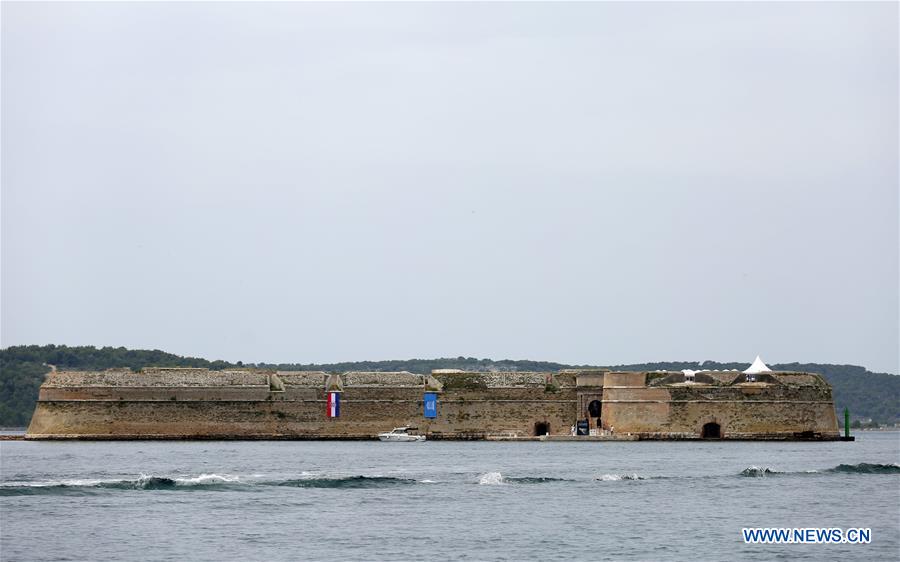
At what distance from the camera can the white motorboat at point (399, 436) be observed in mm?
63219

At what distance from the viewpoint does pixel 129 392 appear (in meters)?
64.8

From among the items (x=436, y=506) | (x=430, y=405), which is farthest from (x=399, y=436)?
(x=436, y=506)

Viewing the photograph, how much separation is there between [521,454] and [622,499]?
56.2 ft

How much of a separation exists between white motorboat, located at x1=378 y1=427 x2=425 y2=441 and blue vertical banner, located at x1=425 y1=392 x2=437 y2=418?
3.39ft

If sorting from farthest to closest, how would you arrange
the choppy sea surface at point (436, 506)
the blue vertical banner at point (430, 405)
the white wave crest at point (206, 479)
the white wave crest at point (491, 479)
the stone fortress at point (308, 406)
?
the blue vertical banner at point (430, 405) < the stone fortress at point (308, 406) < the white wave crest at point (491, 479) < the white wave crest at point (206, 479) < the choppy sea surface at point (436, 506)

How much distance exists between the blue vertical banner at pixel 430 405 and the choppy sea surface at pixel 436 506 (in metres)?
14.9

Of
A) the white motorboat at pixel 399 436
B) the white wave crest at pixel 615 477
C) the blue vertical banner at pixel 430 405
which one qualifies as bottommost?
the white wave crest at pixel 615 477

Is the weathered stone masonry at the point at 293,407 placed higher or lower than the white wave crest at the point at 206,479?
higher

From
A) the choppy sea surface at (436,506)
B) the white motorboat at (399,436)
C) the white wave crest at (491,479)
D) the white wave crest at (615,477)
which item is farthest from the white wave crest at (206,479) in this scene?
the white motorboat at (399,436)

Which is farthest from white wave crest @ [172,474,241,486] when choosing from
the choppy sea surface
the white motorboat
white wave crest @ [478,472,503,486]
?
the white motorboat

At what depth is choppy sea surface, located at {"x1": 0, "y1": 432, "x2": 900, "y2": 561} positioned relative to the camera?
84.9 ft

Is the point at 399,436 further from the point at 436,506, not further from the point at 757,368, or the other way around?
the point at 436,506

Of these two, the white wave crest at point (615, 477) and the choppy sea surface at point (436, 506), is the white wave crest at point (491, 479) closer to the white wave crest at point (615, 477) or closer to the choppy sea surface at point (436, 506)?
the choppy sea surface at point (436, 506)

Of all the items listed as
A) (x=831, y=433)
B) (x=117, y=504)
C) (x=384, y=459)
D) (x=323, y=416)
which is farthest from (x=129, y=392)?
(x=117, y=504)
